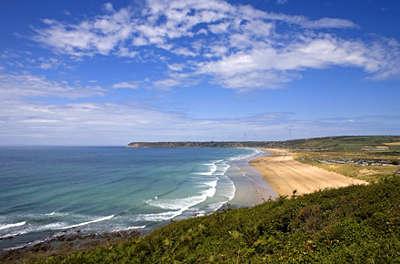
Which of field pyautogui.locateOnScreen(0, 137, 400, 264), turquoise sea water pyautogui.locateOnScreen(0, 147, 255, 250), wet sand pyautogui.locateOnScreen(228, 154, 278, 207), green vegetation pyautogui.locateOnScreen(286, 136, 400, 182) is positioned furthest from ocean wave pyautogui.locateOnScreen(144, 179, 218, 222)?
green vegetation pyautogui.locateOnScreen(286, 136, 400, 182)

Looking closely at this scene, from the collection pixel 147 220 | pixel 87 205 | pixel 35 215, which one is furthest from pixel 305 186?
pixel 35 215

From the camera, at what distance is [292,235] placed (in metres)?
11.3

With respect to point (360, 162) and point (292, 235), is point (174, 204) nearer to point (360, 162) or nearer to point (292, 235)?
point (292, 235)

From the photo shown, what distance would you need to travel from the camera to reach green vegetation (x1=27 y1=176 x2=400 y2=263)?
8867 mm

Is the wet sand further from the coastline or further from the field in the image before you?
the field

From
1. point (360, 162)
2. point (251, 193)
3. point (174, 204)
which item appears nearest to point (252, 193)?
point (251, 193)

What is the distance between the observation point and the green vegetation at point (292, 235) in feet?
29.1

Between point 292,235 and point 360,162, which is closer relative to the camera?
point 292,235

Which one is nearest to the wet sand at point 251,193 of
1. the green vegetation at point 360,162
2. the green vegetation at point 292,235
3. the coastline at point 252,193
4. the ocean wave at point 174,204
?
the coastline at point 252,193

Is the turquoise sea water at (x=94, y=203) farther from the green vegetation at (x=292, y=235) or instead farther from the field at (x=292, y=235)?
the field at (x=292, y=235)

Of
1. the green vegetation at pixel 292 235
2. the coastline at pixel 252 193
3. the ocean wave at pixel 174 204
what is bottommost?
the ocean wave at pixel 174 204

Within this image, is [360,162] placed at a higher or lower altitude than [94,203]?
higher

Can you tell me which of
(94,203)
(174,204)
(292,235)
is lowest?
(174,204)

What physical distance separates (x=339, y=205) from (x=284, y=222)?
2179 mm
